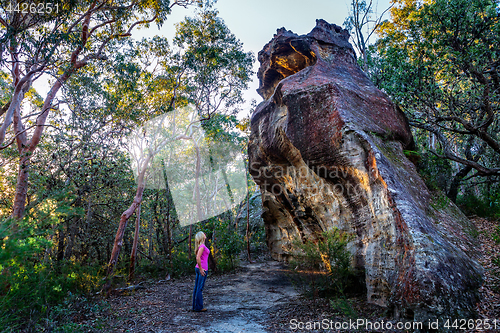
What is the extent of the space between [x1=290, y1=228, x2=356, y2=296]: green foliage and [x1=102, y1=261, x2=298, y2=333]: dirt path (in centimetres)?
122

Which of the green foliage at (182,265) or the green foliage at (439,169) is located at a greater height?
→ the green foliage at (439,169)

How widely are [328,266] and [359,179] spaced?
2.30 metres

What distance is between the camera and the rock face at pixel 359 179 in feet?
14.7

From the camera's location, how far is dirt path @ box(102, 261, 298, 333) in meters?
5.54

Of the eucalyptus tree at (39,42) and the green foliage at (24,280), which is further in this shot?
the eucalyptus tree at (39,42)

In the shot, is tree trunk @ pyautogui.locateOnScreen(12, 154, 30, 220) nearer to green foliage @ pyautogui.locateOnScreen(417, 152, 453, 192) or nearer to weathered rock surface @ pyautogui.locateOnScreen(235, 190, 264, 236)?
green foliage @ pyautogui.locateOnScreen(417, 152, 453, 192)

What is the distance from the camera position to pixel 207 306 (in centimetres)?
729

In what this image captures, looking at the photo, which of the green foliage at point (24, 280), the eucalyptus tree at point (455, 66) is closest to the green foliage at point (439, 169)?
the eucalyptus tree at point (455, 66)

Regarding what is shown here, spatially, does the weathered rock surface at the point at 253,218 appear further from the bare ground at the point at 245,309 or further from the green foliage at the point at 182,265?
the bare ground at the point at 245,309

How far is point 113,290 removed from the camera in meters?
9.05

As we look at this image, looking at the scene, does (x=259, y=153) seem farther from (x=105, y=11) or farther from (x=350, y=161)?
(x=105, y=11)

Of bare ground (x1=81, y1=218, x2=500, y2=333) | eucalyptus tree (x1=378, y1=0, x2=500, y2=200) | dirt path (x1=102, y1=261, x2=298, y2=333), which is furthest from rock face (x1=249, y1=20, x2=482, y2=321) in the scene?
dirt path (x1=102, y1=261, x2=298, y2=333)

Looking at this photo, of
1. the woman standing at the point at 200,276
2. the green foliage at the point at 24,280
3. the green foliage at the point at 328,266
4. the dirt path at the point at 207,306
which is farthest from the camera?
the woman standing at the point at 200,276

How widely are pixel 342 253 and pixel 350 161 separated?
230cm
